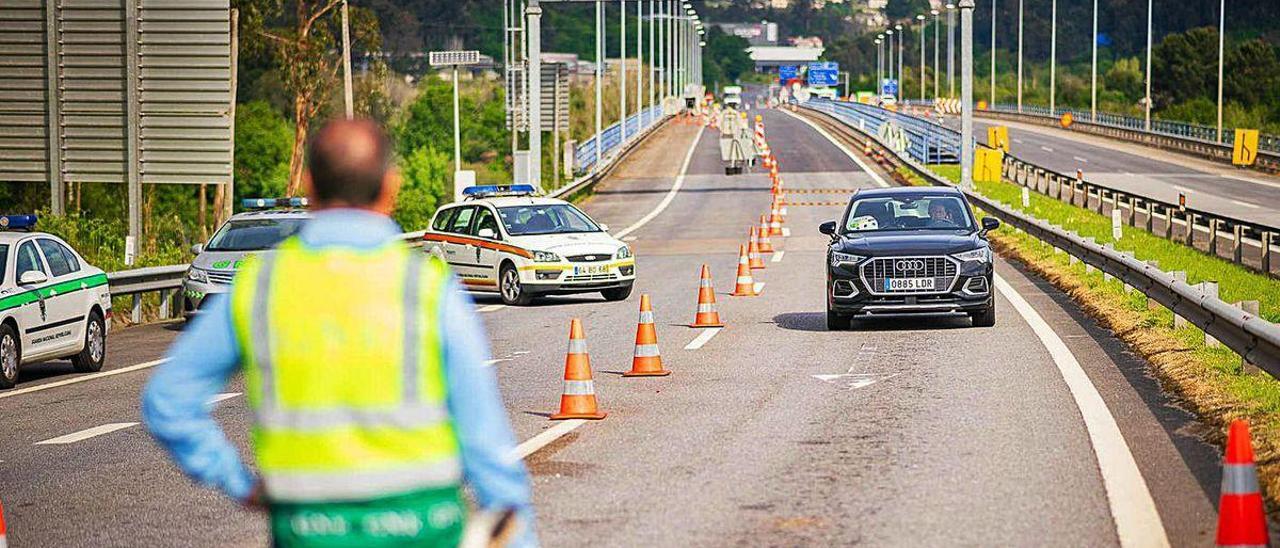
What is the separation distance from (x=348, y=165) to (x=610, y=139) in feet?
284

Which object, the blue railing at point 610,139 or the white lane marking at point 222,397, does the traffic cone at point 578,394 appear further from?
the blue railing at point 610,139

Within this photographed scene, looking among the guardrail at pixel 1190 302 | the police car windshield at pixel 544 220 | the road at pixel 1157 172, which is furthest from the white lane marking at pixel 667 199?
the guardrail at pixel 1190 302

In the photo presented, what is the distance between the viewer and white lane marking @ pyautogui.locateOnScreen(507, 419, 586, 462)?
11927 millimetres

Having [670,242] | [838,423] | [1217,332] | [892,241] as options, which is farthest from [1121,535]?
[670,242]

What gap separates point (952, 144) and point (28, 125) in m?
49.4

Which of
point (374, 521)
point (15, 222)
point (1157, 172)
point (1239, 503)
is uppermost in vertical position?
point (1157, 172)

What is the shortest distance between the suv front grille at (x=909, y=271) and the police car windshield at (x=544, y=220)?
788 centimetres

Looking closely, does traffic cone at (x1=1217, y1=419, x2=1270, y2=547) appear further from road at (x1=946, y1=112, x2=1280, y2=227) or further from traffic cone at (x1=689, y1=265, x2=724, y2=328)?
road at (x1=946, y1=112, x2=1280, y2=227)

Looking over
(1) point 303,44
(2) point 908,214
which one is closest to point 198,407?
(2) point 908,214

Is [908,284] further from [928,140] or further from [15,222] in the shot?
[928,140]

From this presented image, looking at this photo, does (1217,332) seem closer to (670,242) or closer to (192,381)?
(192,381)

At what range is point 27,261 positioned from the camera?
18234mm

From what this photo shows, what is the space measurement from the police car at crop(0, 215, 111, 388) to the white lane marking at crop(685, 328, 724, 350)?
566 centimetres

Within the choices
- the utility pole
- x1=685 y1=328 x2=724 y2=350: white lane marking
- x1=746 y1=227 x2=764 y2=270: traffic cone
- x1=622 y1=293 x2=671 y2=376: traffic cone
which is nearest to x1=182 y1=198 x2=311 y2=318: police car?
x1=685 y1=328 x2=724 y2=350: white lane marking
